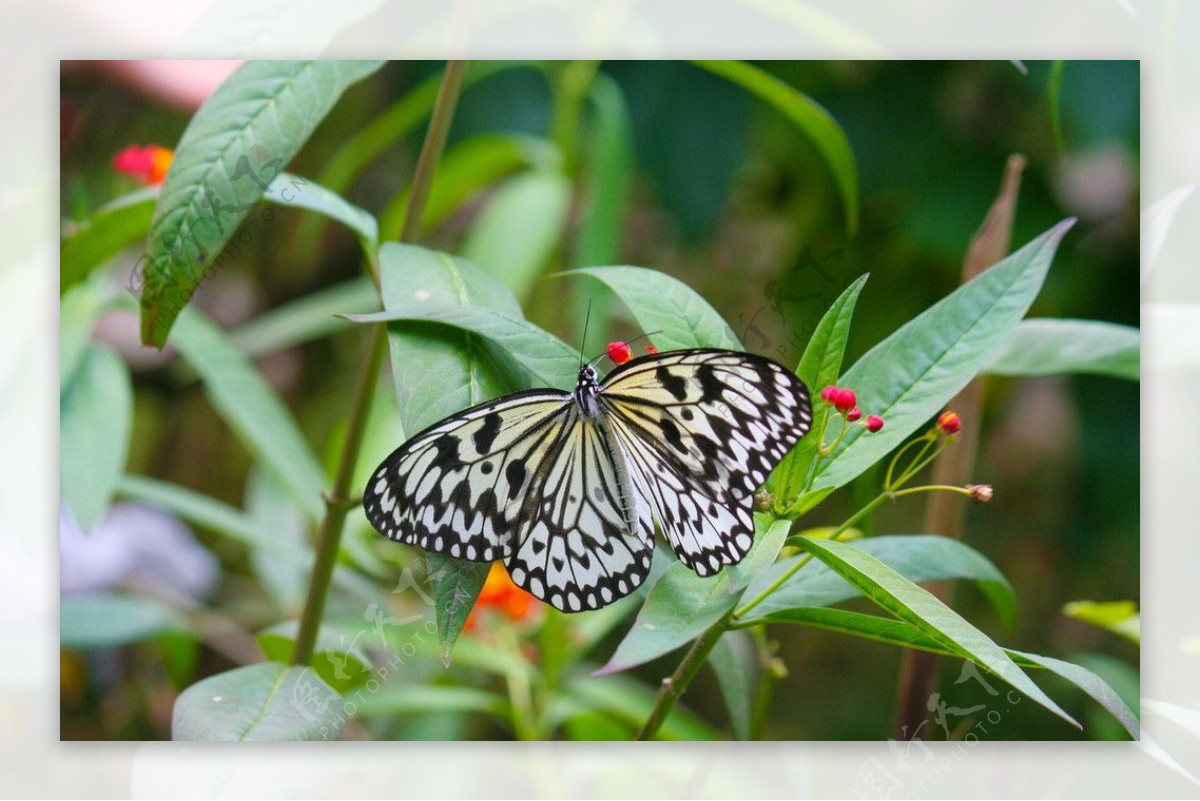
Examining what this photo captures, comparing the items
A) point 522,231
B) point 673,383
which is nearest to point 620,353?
point 673,383

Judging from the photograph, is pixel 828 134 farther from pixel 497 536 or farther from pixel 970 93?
pixel 497 536

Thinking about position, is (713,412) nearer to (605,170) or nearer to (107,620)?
(605,170)

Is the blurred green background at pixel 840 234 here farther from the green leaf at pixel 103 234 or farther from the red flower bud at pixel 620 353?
the red flower bud at pixel 620 353

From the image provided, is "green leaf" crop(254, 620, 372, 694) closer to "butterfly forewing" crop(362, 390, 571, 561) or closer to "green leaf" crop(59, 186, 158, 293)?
"butterfly forewing" crop(362, 390, 571, 561)

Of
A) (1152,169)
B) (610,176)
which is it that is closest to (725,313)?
(610,176)

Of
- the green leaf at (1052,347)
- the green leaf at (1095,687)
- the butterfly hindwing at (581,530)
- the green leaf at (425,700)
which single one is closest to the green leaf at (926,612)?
the green leaf at (1095,687)

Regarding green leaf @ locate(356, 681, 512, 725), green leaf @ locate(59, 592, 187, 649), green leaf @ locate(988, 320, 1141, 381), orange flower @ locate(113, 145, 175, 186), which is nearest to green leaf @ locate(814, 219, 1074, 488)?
green leaf @ locate(988, 320, 1141, 381)
